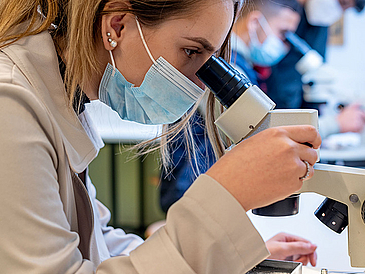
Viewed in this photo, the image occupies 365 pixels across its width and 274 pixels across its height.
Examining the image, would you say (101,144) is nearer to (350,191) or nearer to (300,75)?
(350,191)

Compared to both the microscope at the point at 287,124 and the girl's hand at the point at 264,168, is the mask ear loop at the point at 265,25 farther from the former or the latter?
the girl's hand at the point at 264,168

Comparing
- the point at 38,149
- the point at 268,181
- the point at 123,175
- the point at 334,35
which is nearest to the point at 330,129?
the point at 334,35

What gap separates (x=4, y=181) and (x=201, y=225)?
330 mm

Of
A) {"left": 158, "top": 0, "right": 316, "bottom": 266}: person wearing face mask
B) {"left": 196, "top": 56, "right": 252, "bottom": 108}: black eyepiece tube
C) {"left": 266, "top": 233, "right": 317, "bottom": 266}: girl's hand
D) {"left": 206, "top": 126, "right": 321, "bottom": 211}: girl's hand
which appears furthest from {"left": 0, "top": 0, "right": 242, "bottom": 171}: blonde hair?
{"left": 158, "top": 0, "right": 316, "bottom": 266}: person wearing face mask

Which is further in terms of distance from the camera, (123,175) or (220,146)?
(123,175)

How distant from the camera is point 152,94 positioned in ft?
3.22

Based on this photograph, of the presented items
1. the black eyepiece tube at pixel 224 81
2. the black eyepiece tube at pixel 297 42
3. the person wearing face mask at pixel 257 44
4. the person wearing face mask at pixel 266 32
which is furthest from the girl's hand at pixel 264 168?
the black eyepiece tube at pixel 297 42

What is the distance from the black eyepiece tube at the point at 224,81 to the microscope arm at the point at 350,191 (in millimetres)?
226

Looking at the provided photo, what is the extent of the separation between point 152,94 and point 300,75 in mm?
1920

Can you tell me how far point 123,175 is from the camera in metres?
3.26

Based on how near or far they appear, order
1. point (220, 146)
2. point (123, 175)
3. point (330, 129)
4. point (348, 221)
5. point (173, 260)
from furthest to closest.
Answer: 1. point (123, 175)
2. point (330, 129)
3. point (220, 146)
4. point (348, 221)
5. point (173, 260)

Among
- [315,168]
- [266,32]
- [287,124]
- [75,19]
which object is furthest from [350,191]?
[266,32]

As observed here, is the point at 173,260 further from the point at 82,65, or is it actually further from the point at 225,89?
the point at 82,65

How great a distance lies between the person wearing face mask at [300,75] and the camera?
2584 mm
